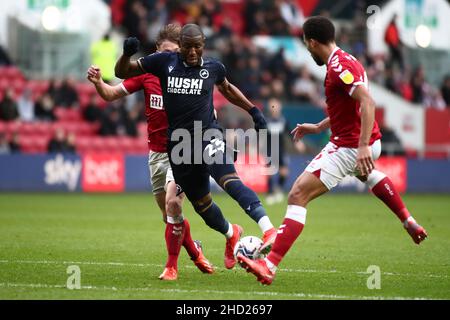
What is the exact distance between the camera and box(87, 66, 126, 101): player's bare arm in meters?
9.48

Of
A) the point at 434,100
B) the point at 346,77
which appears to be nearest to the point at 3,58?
the point at 434,100

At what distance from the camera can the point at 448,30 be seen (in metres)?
34.7

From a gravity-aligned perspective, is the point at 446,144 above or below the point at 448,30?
below

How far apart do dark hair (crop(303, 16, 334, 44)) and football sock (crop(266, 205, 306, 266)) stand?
1681mm

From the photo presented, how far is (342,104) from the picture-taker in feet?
30.6

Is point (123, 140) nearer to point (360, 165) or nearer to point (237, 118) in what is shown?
point (237, 118)

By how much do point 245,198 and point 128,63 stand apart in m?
1.80

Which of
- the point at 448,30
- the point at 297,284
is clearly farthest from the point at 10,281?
the point at 448,30

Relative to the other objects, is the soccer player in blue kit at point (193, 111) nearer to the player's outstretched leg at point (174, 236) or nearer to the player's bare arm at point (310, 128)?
the player's outstretched leg at point (174, 236)

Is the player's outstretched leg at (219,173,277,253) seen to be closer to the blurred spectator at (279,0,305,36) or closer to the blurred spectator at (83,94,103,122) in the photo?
the blurred spectator at (83,94,103,122)

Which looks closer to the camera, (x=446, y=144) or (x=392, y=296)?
(x=392, y=296)

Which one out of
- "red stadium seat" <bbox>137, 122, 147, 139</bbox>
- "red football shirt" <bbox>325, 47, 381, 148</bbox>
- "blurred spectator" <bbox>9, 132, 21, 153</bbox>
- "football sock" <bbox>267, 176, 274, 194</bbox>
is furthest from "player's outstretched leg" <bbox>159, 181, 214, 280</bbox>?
"red stadium seat" <bbox>137, 122, 147, 139</bbox>

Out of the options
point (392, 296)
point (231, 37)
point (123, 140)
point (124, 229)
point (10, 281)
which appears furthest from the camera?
point (231, 37)
